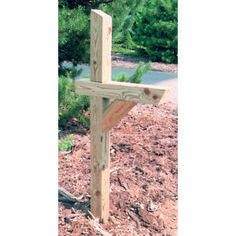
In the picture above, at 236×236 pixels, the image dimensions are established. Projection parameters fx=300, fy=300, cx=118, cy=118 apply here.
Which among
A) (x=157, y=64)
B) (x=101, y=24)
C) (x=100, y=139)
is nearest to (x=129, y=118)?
(x=100, y=139)

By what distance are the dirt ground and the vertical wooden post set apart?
0.17 m

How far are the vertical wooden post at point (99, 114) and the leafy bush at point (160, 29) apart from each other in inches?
359

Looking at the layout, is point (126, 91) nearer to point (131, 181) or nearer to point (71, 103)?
point (131, 181)

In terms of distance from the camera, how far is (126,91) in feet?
6.65

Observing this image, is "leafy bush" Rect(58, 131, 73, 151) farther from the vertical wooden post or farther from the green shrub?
the vertical wooden post

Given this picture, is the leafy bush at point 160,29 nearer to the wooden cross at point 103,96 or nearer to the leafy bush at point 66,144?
the leafy bush at point 66,144

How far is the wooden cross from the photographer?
2.00 metres

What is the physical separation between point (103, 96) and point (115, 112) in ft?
0.48

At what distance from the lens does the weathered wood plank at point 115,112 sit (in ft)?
7.01

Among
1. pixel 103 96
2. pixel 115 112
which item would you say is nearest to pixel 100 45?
pixel 103 96

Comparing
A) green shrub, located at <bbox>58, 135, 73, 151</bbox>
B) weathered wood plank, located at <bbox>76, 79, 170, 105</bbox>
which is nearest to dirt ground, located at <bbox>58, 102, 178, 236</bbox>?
green shrub, located at <bbox>58, 135, 73, 151</bbox>

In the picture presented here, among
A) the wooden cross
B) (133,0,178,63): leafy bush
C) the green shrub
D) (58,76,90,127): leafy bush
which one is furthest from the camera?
(133,0,178,63): leafy bush

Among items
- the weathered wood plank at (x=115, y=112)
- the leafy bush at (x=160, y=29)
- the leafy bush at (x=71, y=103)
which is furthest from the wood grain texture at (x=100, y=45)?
the leafy bush at (x=160, y=29)

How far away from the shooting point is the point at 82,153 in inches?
140
